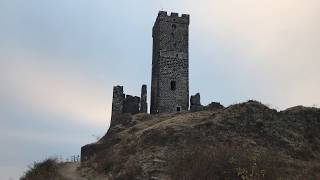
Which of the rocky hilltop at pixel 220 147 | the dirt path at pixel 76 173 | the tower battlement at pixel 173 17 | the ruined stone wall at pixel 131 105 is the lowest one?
the dirt path at pixel 76 173

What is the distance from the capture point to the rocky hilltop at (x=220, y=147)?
29094mm

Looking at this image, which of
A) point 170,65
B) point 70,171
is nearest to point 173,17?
point 170,65

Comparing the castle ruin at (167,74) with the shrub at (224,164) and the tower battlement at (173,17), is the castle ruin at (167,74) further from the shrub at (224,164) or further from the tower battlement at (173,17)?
the shrub at (224,164)

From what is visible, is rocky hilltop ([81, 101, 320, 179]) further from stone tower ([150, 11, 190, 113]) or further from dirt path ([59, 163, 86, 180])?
stone tower ([150, 11, 190, 113])

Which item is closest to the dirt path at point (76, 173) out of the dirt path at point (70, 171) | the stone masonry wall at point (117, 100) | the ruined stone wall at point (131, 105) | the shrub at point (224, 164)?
the dirt path at point (70, 171)

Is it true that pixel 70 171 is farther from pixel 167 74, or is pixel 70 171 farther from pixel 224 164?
pixel 167 74

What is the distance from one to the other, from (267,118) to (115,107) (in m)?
16.0

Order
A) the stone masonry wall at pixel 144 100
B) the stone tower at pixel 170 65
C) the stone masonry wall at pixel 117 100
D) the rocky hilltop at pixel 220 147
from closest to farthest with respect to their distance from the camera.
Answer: the rocky hilltop at pixel 220 147, the stone masonry wall at pixel 117 100, the stone masonry wall at pixel 144 100, the stone tower at pixel 170 65

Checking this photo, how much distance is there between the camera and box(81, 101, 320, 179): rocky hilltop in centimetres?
2909

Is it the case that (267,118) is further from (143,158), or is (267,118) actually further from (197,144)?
(143,158)

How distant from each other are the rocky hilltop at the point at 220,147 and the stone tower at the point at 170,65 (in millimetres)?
6739

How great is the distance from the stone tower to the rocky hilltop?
6739 millimetres

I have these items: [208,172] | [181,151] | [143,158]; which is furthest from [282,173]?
[143,158]

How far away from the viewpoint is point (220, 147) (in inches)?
1288
